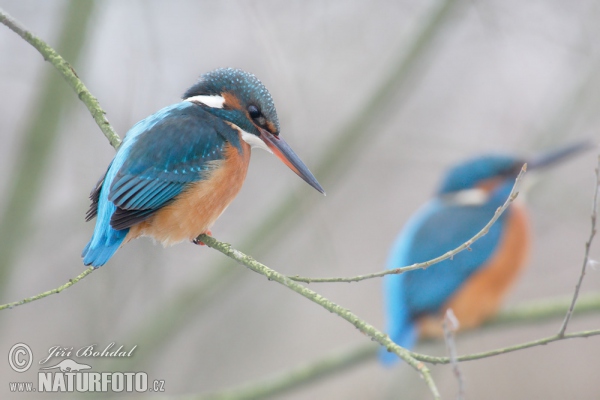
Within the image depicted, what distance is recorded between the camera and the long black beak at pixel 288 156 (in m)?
1.95

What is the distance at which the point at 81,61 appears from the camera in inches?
107

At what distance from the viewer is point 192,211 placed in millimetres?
1969

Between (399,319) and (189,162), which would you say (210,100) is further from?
(399,319)

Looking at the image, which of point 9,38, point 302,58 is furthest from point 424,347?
point 9,38

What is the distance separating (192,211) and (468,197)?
2.80 m

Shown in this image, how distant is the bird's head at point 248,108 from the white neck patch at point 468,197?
253 centimetres

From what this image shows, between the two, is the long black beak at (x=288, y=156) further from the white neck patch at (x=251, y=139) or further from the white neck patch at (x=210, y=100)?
the white neck patch at (x=210, y=100)

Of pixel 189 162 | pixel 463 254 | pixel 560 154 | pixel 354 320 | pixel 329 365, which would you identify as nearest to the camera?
pixel 354 320

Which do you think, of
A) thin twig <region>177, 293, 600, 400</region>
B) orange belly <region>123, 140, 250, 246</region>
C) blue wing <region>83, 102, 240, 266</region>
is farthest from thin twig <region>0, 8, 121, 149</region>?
thin twig <region>177, 293, 600, 400</region>

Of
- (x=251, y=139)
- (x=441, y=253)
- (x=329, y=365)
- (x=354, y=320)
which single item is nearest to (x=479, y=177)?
(x=441, y=253)

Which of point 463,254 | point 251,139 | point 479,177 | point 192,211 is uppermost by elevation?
point 479,177

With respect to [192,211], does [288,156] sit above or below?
above

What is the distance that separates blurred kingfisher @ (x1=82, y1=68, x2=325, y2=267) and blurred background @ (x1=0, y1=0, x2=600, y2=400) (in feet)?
1.45

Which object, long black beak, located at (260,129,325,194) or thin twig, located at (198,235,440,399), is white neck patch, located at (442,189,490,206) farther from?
thin twig, located at (198,235,440,399)
